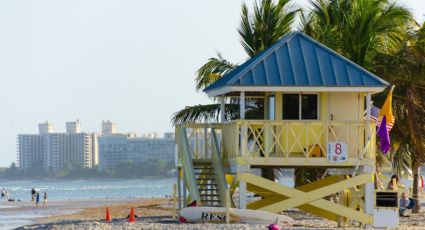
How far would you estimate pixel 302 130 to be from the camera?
109ft

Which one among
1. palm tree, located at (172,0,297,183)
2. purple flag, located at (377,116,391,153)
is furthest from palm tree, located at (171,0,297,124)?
purple flag, located at (377,116,391,153)

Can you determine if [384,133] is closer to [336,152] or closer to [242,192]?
[336,152]

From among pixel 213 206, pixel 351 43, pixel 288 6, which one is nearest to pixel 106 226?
pixel 213 206

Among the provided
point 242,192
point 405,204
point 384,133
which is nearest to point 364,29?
point 405,204

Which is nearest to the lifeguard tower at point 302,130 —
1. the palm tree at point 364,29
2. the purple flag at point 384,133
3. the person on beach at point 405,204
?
the purple flag at point 384,133

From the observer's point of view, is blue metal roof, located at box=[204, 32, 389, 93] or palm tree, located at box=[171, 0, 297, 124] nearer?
blue metal roof, located at box=[204, 32, 389, 93]

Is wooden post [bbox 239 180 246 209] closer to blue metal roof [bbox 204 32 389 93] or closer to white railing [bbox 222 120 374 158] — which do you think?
white railing [bbox 222 120 374 158]

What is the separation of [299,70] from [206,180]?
173 inches

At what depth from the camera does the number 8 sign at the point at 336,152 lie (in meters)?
33.0

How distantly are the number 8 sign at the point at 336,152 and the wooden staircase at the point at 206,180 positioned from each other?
3.58 metres

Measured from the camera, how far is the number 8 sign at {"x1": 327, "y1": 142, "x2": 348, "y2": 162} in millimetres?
32969

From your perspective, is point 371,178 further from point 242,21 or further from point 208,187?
point 242,21

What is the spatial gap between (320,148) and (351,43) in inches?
362

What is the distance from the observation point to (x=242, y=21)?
46.2m
